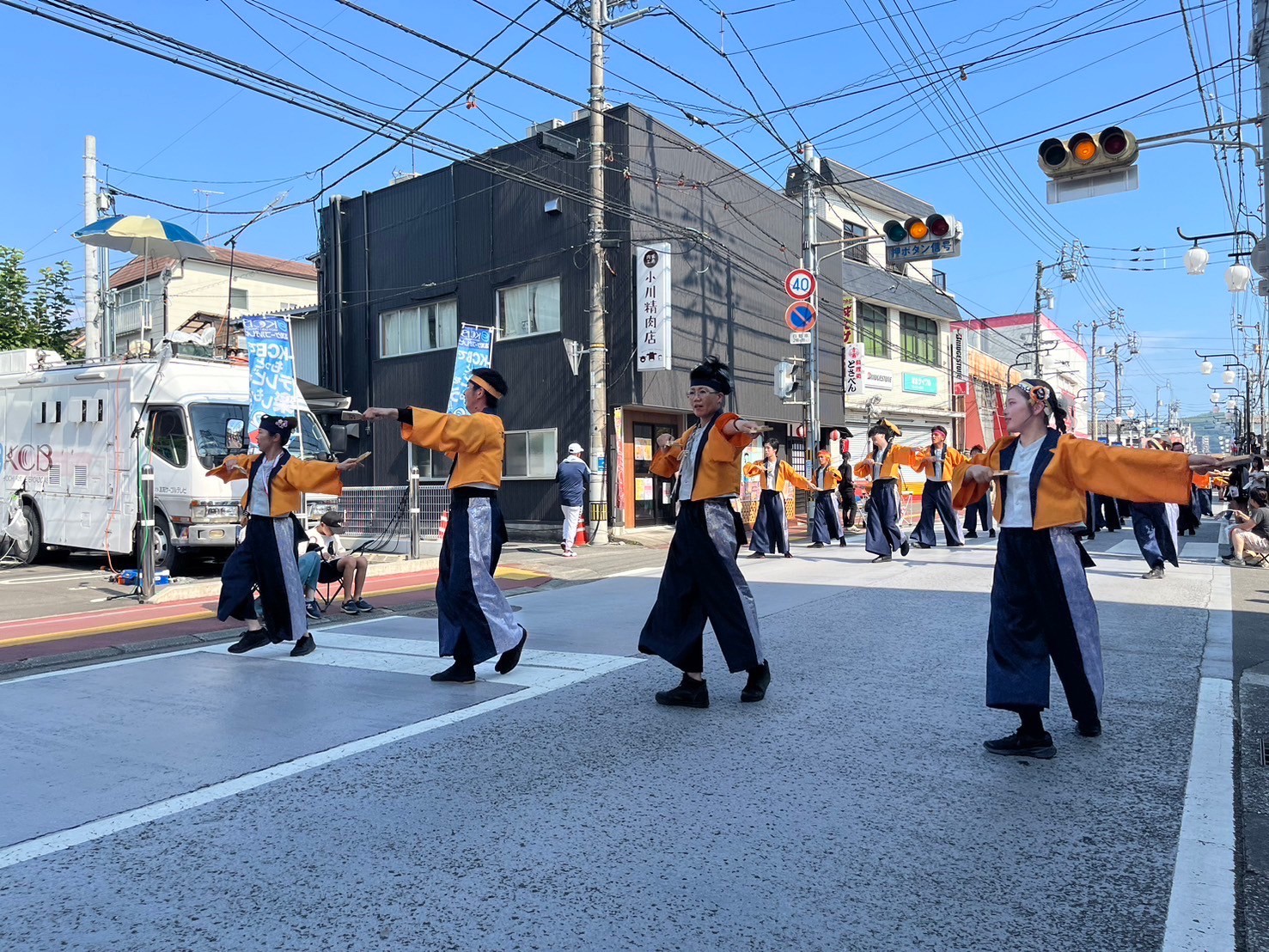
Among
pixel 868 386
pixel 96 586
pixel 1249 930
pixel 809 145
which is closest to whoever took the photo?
pixel 1249 930

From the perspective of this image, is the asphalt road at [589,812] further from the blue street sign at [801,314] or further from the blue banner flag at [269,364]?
the blue street sign at [801,314]

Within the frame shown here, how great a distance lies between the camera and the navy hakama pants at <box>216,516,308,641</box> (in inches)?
264

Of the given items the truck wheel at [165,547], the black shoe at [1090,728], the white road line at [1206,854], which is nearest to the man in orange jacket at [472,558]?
the black shoe at [1090,728]

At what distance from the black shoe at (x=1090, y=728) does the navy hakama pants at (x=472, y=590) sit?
126 inches

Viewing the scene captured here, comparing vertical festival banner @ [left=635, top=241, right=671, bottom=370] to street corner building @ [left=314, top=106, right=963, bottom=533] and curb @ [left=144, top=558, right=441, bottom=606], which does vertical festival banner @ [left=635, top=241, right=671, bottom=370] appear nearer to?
street corner building @ [left=314, top=106, right=963, bottom=533]

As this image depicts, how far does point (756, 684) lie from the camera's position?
533 cm

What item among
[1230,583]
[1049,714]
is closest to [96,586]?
[1049,714]

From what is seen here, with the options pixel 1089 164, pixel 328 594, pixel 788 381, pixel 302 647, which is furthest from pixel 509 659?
pixel 788 381

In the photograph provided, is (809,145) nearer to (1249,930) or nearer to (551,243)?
(551,243)

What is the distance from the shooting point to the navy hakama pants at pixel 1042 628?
4.32m

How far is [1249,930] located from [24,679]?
21.9 ft

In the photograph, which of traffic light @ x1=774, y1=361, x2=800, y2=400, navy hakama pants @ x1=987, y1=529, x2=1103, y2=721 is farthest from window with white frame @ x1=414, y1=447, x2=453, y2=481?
navy hakama pants @ x1=987, y1=529, x2=1103, y2=721

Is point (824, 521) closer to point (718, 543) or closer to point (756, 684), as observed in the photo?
point (756, 684)

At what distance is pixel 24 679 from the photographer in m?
6.17
